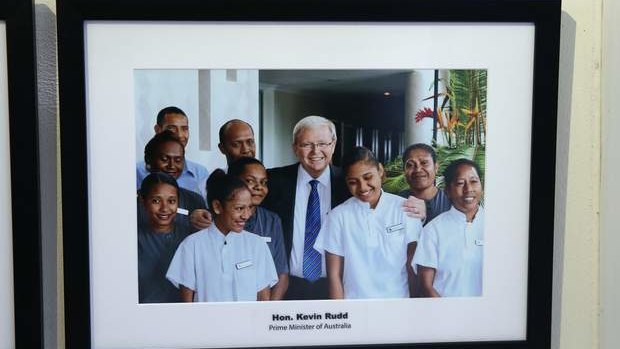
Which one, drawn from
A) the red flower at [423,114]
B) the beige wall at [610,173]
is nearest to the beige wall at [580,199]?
the beige wall at [610,173]

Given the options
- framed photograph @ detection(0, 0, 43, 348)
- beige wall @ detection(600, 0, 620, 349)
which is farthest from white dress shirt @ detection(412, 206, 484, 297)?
framed photograph @ detection(0, 0, 43, 348)

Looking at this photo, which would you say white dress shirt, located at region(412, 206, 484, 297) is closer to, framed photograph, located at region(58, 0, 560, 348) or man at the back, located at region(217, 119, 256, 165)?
framed photograph, located at region(58, 0, 560, 348)

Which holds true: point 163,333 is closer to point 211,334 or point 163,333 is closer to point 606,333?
point 211,334

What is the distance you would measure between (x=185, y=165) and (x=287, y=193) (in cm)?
8

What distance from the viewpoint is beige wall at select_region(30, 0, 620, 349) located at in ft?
1.55

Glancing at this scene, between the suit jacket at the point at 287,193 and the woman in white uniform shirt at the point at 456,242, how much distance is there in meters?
0.07

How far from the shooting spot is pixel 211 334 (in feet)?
1.51

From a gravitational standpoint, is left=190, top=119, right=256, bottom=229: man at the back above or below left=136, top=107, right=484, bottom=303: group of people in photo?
above

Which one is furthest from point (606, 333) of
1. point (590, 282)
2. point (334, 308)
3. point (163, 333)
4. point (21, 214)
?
point (21, 214)

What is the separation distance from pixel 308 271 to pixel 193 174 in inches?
4.4

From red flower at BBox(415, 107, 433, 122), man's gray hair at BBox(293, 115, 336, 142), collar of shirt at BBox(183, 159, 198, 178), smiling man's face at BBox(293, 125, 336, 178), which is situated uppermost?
red flower at BBox(415, 107, 433, 122)

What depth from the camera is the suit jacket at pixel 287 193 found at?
1.49 ft

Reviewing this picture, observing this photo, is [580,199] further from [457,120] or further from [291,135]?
[291,135]

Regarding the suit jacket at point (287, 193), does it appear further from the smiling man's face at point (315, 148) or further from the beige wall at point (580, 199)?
the beige wall at point (580, 199)
